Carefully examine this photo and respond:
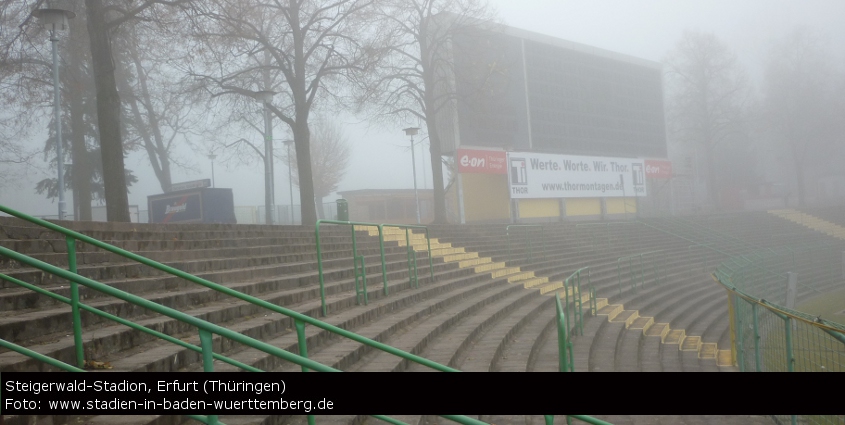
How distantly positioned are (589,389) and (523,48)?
29289mm

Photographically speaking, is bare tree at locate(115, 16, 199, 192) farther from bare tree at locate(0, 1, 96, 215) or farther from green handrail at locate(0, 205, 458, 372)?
green handrail at locate(0, 205, 458, 372)

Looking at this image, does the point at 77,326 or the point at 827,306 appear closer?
the point at 77,326

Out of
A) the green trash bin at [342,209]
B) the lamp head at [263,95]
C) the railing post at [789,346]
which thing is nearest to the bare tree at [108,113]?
the lamp head at [263,95]

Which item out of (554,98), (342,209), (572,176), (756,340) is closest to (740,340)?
(756,340)

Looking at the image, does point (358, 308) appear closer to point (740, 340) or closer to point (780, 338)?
point (780, 338)

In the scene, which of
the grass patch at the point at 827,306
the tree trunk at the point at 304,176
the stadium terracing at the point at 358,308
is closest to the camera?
the stadium terracing at the point at 358,308

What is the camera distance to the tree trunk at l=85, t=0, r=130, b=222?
1208cm

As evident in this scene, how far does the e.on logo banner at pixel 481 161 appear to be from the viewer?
27.3 metres

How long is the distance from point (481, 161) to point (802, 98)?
95.3 feet

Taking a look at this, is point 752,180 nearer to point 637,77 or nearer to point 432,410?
point 637,77

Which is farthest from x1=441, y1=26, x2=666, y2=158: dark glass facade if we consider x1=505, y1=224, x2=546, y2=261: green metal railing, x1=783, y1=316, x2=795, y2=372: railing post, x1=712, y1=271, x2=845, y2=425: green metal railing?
x1=783, y1=316, x2=795, y2=372: railing post

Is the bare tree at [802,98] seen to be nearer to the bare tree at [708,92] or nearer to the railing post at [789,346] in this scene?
the bare tree at [708,92]

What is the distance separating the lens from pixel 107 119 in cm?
1220

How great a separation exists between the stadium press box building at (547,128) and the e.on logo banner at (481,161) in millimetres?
42
